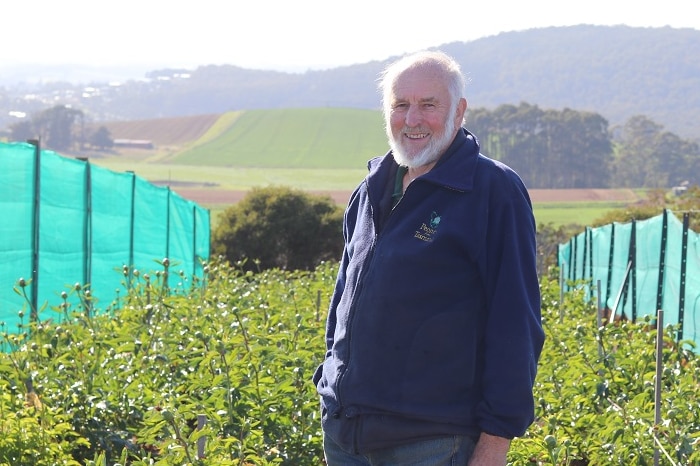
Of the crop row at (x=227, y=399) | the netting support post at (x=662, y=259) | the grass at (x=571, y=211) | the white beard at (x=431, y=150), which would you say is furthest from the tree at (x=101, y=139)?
the white beard at (x=431, y=150)

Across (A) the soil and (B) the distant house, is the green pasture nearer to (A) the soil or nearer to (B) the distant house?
(B) the distant house

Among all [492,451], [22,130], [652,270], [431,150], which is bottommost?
[22,130]

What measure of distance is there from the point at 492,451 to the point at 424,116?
0.99 meters

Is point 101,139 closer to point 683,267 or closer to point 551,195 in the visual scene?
point 551,195

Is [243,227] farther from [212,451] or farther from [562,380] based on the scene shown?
[212,451]

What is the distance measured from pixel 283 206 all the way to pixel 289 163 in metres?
94.0

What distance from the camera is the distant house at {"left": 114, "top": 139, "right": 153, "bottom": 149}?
130 m

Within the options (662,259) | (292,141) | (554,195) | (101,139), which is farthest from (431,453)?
(292,141)

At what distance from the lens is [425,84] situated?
3.22 m

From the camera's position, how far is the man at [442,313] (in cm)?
303

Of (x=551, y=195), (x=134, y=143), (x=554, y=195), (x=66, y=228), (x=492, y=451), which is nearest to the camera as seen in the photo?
(x=492, y=451)

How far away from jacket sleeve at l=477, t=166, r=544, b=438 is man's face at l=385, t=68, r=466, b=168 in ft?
0.73

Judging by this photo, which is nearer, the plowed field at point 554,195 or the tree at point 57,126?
the plowed field at point 554,195

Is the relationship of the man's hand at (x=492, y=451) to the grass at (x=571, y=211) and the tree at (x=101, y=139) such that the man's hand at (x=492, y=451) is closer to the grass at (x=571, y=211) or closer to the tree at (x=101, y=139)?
the grass at (x=571, y=211)
